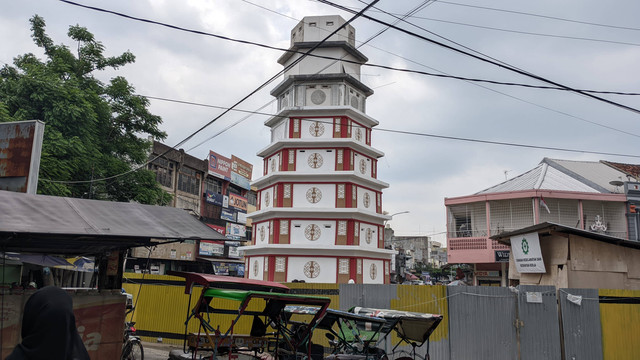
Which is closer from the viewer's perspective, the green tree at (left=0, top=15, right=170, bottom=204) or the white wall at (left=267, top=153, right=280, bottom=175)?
the green tree at (left=0, top=15, right=170, bottom=204)

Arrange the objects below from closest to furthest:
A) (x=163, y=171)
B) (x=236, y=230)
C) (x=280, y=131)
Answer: (x=280, y=131) → (x=163, y=171) → (x=236, y=230)

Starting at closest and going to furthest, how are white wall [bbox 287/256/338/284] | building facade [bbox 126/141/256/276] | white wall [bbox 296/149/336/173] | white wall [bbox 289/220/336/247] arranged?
white wall [bbox 287/256/338/284]
white wall [bbox 289/220/336/247]
white wall [bbox 296/149/336/173]
building facade [bbox 126/141/256/276]

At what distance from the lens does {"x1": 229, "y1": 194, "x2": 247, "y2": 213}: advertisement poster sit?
55.3 m

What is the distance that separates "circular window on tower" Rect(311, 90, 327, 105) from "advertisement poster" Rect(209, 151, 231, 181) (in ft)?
75.1

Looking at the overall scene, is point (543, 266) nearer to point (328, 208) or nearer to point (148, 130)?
point (328, 208)

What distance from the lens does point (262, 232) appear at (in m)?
32.2

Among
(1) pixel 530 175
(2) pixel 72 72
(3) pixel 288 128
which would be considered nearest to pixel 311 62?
(3) pixel 288 128

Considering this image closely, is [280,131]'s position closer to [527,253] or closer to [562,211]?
[562,211]

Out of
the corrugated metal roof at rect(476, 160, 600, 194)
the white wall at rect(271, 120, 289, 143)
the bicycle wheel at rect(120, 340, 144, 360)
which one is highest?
the white wall at rect(271, 120, 289, 143)

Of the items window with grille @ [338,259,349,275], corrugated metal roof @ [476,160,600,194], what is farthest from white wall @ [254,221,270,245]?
corrugated metal roof @ [476,160,600,194]

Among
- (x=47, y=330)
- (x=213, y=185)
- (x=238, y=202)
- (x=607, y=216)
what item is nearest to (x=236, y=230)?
(x=238, y=202)

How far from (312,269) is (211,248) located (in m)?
23.4

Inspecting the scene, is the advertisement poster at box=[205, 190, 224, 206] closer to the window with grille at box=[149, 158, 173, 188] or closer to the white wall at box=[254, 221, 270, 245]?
the window with grille at box=[149, 158, 173, 188]

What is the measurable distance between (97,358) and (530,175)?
113 ft
